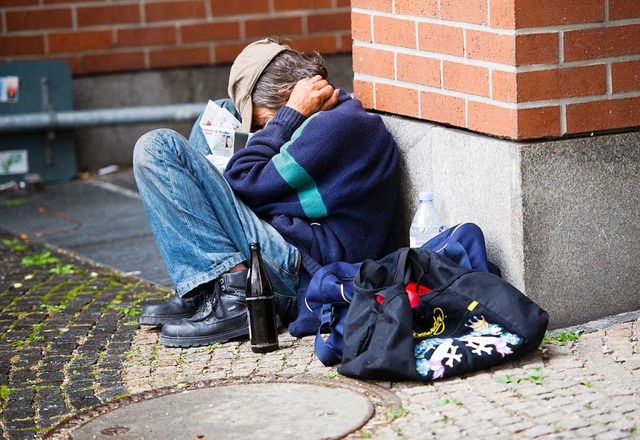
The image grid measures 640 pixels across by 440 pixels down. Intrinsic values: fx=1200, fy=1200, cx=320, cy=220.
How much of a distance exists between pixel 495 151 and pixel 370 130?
Answer: 57 centimetres

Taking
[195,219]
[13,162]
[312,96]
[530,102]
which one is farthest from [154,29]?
[530,102]

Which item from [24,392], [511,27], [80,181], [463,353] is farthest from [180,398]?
[80,181]

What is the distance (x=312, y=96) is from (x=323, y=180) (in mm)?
348

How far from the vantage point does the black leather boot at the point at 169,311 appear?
473 centimetres

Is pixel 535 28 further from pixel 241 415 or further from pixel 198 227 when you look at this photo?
pixel 241 415

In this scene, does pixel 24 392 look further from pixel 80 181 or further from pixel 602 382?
pixel 80 181

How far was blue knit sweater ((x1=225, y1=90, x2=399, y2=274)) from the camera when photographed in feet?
14.6

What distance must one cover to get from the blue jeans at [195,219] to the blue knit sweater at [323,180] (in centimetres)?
8

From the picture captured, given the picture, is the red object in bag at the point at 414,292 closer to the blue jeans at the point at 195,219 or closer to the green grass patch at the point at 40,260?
the blue jeans at the point at 195,219

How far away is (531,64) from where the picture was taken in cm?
409

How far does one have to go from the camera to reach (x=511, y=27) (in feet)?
13.2

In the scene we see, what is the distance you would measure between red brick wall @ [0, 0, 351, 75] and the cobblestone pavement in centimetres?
298

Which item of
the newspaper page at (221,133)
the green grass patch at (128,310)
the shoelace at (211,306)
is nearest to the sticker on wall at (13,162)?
the green grass patch at (128,310)

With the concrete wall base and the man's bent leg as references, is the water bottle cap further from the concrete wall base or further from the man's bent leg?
the man's bent leg
